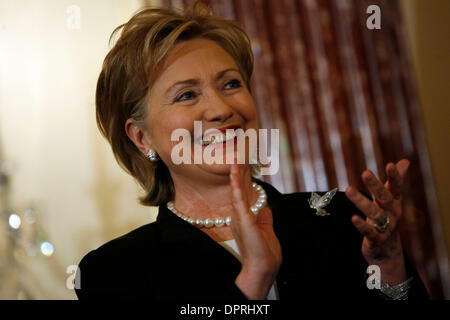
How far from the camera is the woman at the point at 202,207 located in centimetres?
117

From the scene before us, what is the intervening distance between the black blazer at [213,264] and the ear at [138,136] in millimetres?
203

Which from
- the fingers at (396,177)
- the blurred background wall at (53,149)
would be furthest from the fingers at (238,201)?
the blurred background wall at (53,149)

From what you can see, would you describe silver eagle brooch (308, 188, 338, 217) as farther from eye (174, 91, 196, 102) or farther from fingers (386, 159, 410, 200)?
eye (174, 91, 196, 102)

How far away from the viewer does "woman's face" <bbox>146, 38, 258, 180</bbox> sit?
1.24m

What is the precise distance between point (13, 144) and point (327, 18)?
1.47 meters

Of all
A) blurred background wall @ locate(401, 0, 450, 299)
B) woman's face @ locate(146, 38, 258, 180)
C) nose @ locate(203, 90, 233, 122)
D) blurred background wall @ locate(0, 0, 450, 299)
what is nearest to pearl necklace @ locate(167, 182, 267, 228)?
woman's face @ locate(146, 38, 258, 180)

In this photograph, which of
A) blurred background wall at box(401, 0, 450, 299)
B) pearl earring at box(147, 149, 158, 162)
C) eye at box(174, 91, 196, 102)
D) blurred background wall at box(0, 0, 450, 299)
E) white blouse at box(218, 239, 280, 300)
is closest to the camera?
white blouse at box(218, 239, 280, 300)

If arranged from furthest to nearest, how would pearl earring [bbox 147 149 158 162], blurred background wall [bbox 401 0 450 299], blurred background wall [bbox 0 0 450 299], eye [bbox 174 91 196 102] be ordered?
blurred background wall [bbox 401 0 450 299], blurred background wall [bbox 0 0 450 299], pearl earring [bbox 147 149 158 162], eye [bbox 174 91 196 102]

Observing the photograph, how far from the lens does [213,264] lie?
1.18m

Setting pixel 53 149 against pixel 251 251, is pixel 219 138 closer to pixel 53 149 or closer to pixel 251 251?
pixel 251 251

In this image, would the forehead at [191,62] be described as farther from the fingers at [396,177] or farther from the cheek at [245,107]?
the fingers at [396,177]

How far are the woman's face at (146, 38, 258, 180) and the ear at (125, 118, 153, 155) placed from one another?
61 mm
